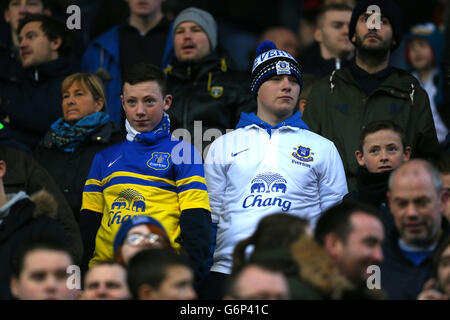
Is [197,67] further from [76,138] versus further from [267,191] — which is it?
[267,191]

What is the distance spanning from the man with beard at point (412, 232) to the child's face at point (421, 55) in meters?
4.92

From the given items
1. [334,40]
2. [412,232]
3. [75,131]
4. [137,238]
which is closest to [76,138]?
[75,131]

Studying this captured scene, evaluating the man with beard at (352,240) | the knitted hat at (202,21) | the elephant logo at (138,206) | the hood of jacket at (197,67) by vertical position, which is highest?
the knitted hat at (202,21)

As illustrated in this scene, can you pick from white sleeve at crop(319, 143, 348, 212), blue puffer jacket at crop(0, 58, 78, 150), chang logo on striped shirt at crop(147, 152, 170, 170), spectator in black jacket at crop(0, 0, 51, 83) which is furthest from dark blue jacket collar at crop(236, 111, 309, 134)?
spectator in black jacket at crop(0, 0, 51, 83)

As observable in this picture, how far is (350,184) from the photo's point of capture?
26.2 ft

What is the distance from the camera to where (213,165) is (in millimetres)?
7660

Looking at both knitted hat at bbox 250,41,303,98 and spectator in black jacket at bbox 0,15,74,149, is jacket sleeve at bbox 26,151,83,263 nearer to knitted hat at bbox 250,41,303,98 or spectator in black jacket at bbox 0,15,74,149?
spectator in black jacket at bbox 0,15,74,149

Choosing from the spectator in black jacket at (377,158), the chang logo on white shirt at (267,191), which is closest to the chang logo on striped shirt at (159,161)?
the chang logo on white shirt at (267,191)

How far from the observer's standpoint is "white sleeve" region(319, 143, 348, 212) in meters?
7.43

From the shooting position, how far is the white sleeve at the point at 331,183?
24.4 feet

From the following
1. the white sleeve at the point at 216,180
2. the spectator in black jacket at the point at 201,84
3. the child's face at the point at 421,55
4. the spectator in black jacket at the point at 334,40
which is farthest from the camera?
the child's face at the point at 421,55

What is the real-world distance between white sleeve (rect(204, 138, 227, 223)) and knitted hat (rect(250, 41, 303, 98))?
0.65 m

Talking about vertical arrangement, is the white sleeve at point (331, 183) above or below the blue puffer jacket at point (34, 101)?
below

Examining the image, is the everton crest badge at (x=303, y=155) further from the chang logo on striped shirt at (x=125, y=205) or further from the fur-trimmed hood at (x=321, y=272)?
the fur-trimmed hood at (x=321, y=272)
